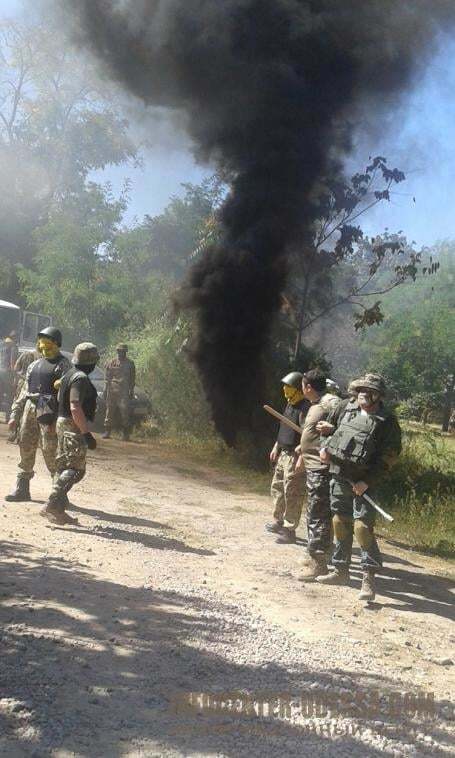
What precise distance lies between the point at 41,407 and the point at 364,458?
10.4ft

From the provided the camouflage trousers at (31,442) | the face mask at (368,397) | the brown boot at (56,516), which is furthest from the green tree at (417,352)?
the face mask at (368,397)

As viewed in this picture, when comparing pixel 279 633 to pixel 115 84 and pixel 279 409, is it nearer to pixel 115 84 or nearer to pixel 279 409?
pixel 279 409

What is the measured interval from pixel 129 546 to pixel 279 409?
6.19m

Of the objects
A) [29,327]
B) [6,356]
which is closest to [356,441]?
[6,356]

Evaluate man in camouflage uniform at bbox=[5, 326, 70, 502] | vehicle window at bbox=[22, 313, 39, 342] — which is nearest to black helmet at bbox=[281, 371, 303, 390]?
man in camouflage uniform at bbox=[5, 326, 70, 502]

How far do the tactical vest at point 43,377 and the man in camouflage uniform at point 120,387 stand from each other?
21.7 ft

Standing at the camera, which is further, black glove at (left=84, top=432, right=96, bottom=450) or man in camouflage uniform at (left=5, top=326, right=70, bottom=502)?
man in camouflage uniform at (left=5, top=326, right=70, bottom=502)

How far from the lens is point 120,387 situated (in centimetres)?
1391

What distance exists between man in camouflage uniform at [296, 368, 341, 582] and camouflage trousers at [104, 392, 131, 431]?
7614 mm

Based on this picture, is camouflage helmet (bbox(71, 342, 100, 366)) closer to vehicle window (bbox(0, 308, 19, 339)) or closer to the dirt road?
the dirt road

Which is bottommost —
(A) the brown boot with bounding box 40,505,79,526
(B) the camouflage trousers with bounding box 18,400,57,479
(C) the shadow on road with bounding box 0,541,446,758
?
(C) the shadow on road with bounding box 0,541,446,758

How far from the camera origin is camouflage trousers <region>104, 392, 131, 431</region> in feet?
45.5

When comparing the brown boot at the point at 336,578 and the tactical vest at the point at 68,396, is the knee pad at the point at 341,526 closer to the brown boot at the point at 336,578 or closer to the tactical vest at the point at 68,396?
the brown boot at the point at 336,578

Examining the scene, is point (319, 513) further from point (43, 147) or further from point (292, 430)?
point (43, 147)
